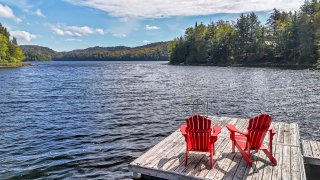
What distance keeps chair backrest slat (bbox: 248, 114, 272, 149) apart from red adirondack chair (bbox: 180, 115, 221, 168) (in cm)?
111

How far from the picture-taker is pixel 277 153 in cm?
914

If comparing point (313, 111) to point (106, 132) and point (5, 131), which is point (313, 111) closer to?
point (106, 132)

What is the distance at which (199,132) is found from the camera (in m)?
8.19

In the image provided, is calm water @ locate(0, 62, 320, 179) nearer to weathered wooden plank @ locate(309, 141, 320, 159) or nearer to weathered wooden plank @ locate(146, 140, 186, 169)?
weathered wooden plank @ locate(146, 140, 186, 169)

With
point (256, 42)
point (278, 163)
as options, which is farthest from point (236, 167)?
point (256, 42)

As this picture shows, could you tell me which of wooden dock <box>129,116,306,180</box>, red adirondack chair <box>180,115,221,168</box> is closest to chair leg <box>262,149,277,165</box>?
wooden dock <box>129,116,306,180</box>

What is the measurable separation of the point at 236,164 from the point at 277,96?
79.3 feet

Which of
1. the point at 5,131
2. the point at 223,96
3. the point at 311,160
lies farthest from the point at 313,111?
the point at 5,131

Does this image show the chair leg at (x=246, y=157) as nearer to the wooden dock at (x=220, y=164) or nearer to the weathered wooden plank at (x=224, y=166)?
the wooden dock at (x=220, y=164)

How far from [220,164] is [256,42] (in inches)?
4021

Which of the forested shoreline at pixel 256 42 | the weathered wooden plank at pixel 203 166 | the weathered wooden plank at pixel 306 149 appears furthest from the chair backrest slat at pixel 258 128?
the forested shoreline at pixel 256 42

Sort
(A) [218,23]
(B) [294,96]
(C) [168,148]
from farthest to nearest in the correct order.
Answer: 1. (A) [218,23]
2. (B) [294,96]
3. (C) [168,148]

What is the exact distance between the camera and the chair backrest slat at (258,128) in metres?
8.36

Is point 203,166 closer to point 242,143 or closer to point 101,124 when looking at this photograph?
point 242,143
